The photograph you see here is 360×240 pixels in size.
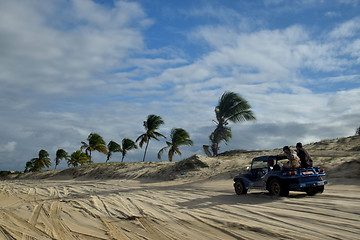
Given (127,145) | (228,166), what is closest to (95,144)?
(127,145)

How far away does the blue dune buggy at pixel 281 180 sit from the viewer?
962 centimetres

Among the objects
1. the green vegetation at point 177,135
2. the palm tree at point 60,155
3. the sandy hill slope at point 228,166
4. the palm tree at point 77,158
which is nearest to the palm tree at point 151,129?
the green vegetation at point 177,135

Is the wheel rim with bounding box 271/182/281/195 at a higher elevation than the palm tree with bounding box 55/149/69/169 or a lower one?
lower

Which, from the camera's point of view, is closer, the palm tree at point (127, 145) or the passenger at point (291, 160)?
the passenger at point (291, 160)

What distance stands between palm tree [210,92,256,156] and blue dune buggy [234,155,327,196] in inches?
789

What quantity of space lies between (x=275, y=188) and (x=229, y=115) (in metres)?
21.9

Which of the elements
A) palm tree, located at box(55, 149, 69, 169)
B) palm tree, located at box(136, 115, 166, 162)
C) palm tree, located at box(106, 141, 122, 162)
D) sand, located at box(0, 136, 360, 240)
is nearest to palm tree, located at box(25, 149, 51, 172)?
palm tree, located at box(55, 149, 69, 169)

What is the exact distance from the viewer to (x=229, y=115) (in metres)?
31.7

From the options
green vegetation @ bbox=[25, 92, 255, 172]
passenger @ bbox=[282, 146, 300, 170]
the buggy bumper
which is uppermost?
green vegetation @ bbox=[25, 92, 255, 172]

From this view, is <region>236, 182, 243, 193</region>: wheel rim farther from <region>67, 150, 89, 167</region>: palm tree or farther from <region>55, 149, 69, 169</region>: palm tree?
<region>55, 149, 69, 169</region>: palm tree

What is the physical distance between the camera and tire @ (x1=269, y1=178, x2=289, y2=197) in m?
9.66

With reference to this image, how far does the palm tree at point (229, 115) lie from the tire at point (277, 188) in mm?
21121

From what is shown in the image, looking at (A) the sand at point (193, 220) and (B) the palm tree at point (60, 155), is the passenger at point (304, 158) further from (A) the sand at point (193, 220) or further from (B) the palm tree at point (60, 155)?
(B) the palm tree at point (60, 155)

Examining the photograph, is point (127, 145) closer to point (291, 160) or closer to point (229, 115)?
point (229, 115)
